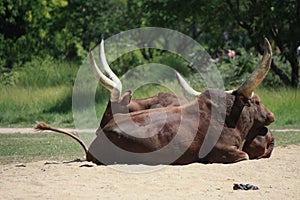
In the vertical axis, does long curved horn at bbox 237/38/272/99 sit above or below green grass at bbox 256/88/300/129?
above

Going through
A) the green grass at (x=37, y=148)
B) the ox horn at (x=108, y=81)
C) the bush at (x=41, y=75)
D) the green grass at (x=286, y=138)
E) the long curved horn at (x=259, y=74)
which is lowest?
the bush at (x=41, y=75)

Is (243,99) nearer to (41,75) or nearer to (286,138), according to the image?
(286,138)

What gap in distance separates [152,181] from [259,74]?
185 cm

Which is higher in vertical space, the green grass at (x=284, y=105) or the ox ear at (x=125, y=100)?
the ox ear at (x=125, y=100)

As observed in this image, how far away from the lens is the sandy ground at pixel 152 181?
21.1ft

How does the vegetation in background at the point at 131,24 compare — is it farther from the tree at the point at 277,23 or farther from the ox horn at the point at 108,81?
the ox horn at the point at 108,81

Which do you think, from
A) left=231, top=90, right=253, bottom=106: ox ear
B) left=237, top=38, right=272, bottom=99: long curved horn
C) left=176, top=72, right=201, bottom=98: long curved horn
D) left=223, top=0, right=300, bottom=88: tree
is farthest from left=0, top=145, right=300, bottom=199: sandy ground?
left=223, top=0, right=300, bottom=88: tree

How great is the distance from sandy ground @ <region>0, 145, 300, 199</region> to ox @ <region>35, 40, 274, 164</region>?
0.64ft

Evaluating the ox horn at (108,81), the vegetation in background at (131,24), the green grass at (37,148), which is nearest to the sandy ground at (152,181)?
the ox horn at (108,81)

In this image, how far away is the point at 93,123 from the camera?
14492 mm

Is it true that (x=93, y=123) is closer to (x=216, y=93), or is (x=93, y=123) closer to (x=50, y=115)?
(x=50, y=115)

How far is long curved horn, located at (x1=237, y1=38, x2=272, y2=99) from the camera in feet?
25.5

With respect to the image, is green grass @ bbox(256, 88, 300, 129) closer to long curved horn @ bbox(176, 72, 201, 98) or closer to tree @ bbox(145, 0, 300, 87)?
tree @ bbox(145, 0, 300, 87)

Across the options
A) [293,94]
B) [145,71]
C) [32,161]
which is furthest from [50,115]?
[32,161]
